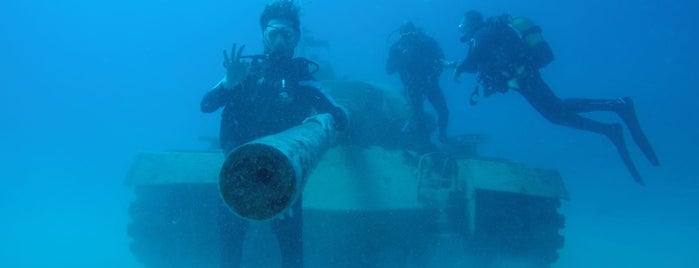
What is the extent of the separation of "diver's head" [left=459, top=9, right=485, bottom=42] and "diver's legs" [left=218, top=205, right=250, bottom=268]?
15.2 ft

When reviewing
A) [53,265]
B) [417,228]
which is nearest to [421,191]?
[417,228]

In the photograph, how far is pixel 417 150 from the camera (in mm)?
7168

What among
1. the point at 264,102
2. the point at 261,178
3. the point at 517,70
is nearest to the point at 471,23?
the point at 517,70

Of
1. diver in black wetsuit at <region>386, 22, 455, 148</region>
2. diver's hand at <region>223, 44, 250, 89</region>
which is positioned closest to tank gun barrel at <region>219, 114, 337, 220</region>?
diver's hand at <region>223, 44, 250, 89</region>

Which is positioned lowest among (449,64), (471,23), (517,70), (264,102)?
(264,102)

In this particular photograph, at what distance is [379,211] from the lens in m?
5.15

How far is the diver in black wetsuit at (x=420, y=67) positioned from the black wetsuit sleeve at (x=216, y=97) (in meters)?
4.24

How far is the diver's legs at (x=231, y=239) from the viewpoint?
14.6ft

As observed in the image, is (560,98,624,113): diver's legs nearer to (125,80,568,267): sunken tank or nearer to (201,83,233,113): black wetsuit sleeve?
(125,80,568,267): sunken tank

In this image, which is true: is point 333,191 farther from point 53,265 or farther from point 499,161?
point 53,265

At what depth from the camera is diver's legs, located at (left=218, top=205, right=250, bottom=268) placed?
445 centimetres

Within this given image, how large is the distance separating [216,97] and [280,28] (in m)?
0.86

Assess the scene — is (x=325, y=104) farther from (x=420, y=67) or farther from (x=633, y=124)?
(x=633, y=124)

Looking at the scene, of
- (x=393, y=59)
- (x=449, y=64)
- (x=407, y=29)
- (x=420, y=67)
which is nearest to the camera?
(x=449, y=64)
